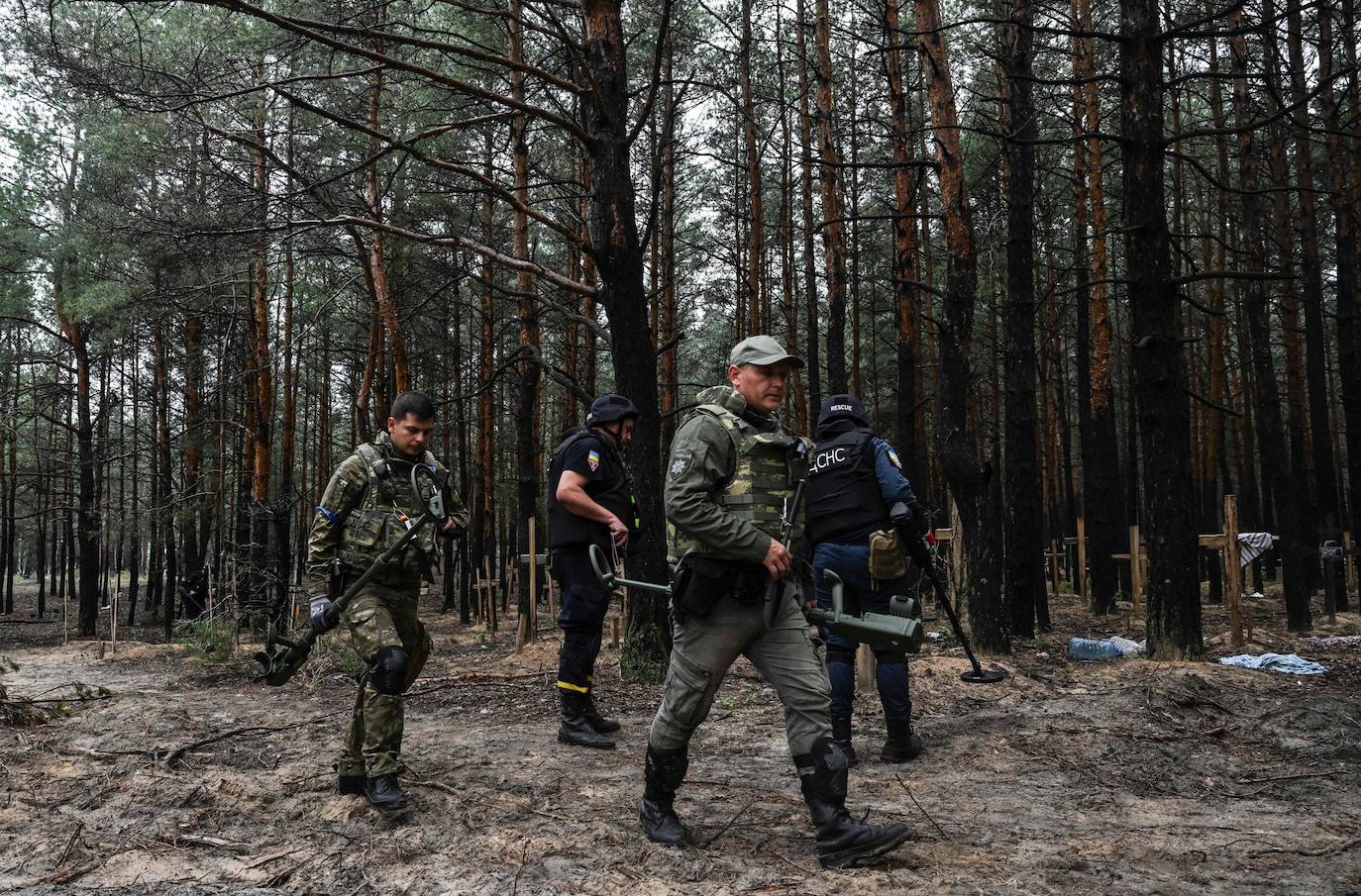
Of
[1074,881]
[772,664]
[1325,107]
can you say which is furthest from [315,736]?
[1325,107]

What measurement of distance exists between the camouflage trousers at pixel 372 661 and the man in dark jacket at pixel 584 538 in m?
1.19

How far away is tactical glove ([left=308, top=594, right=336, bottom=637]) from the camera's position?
4184 millimetres

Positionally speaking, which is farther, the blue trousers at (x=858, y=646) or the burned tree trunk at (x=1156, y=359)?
the burned tree trunk at (x=1156, y=359)

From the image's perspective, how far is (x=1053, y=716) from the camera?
5.75 meters

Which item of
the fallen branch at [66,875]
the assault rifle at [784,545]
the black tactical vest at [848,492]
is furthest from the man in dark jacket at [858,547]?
the fallen branch at [66,875]

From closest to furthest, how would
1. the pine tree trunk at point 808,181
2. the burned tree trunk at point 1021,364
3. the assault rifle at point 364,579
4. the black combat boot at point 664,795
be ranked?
the black combat boot at point 664,795 < the assault rifle at point 364,579 < the burned tree trunk at point 1021,364 < the pine tree trunk at point 808,181

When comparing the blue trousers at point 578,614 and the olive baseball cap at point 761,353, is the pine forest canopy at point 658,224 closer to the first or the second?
the blue trousers at point 578,614

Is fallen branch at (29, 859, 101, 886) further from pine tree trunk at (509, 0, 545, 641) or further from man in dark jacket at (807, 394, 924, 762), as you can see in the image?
pine tree trunk at (509, 0, 545, 641)

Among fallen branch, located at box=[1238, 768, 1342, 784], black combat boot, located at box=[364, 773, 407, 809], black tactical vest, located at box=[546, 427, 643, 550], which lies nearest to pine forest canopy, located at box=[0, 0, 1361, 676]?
black tactical vest, located at box=[546, 427, 643, 550]

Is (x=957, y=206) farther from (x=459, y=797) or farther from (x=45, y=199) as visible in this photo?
(x=45, y=199)

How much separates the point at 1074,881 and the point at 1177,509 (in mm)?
5520

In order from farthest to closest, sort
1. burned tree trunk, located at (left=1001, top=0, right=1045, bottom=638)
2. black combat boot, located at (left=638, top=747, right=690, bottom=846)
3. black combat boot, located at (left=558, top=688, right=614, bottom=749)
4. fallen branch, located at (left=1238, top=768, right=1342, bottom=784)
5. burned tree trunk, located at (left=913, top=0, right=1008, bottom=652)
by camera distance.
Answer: burned tree trunk, located at (left=1001, top=0, right=1045, bottom=638), burned tree trunk, located at (left=913, top=0, right=1008, bottom=652), black combat boot, located at (left=558, top=688, right=614, bottom=749), fallen branch, located at (left=1238, top=768, right=1342, bottom=784), black combat boot, located at (left=638, top=747, right=690, bottom=846)

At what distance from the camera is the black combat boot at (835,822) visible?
3.29 m

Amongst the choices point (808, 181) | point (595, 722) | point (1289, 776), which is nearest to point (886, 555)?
point (595, 722)
